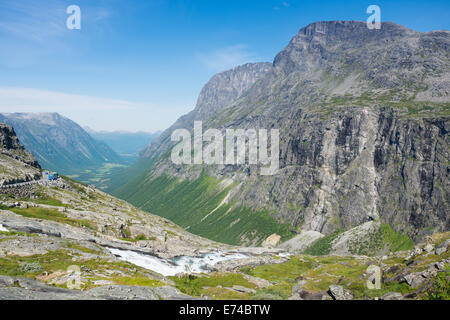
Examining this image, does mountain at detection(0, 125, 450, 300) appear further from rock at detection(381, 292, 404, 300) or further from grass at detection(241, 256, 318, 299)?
grass at detection(241, 256, 318, 299)

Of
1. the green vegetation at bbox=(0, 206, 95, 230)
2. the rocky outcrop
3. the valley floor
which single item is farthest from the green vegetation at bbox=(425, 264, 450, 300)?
the green vegetation at bbox=(0, 206, 95, 230)

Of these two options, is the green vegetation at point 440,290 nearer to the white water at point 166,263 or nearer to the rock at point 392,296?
the rock at point 392,296

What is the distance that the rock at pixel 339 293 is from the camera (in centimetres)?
6167

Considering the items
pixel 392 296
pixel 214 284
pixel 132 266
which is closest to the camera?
pixel 392 296

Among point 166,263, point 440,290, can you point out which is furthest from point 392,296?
point 166,263

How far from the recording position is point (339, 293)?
6272 cm

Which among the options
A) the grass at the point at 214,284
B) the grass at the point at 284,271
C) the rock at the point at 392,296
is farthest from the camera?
the grass at the point at 284,271

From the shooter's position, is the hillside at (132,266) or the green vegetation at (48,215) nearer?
the hillside at (132,266)

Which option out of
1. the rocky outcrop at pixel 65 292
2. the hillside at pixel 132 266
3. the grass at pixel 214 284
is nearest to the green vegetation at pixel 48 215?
the hillside at pixel 132 266

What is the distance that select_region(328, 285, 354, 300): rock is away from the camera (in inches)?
2428

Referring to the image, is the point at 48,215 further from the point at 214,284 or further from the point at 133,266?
the point at 214,284

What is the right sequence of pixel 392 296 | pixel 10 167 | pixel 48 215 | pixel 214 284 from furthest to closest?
pixel 10 167
pixel 48 215
pixel 214 284
pixel 392 296
